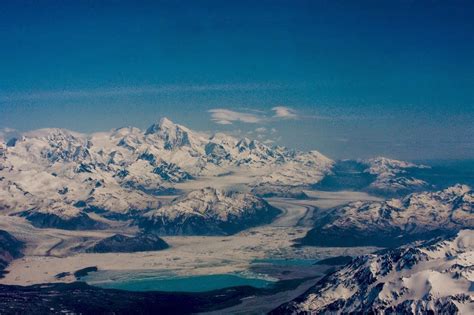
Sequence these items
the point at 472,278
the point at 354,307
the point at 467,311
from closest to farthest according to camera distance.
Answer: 1. the point at 467,311
2. the point at 472,278
3. the point at 354,307

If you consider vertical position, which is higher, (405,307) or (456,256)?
(456,256)

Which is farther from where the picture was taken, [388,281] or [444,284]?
[388,281]

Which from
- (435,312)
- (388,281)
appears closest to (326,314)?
(388,281)

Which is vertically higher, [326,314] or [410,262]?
[410,262]

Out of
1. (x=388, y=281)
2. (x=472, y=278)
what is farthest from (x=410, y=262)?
(x=472, y=278)

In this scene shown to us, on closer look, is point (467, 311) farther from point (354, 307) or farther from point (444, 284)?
point (354, 307)

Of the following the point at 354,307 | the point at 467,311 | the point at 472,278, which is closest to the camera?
the point at 467,311

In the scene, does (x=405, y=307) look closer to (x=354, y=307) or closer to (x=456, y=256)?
(x=354, y=307)

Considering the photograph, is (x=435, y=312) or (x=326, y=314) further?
(x=326, y=314)
